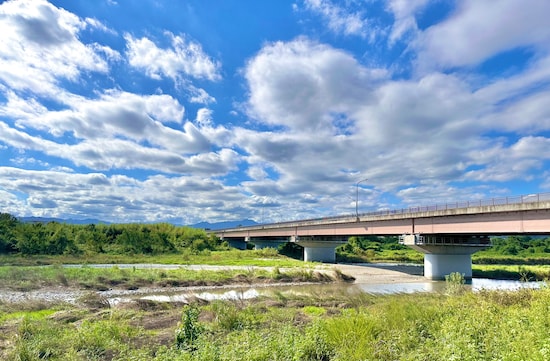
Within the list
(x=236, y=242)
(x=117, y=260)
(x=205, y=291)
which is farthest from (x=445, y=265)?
(x=236, y=242)

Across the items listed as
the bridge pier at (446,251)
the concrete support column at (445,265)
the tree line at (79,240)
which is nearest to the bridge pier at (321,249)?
the tree line at (79,240)

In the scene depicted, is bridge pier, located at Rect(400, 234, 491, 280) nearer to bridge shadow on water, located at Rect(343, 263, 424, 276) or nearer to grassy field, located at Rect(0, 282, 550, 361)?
bridge shadow on water, located at Rect(343, 263, 424, 276)

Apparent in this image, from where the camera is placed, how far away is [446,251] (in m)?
47.9

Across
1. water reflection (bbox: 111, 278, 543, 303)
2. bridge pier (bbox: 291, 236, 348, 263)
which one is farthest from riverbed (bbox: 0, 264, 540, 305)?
bridge pier (bbox: 291, 236, 348, 263)

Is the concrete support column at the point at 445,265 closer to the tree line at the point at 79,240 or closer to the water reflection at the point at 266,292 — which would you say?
the water reflection at the point at 266,292

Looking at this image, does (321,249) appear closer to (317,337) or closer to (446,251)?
(446,251)

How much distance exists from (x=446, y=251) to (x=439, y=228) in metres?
5.75

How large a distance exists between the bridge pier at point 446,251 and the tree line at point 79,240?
51.6 m

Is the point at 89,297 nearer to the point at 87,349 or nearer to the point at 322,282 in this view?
the point at 87,349

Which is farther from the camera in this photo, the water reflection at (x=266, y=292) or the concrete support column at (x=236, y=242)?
the concrete support column at (x=236, y=242)

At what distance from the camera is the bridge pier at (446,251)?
4750cm

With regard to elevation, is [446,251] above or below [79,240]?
below

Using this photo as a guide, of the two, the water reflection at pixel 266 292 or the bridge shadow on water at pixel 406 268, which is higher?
the water reflection at pixel 266 292

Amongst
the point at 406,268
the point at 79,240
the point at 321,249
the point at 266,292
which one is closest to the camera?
the point at 266,292
